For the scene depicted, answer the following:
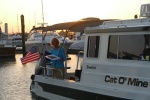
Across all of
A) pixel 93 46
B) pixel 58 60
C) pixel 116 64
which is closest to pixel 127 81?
pixel 116 64

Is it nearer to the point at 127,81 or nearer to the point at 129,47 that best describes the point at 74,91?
the point at 127,81

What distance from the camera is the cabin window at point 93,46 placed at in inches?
356

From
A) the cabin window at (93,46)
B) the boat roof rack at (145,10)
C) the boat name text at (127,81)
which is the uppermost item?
the boat roof rack at (145,10)

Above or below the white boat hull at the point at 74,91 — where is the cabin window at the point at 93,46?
above

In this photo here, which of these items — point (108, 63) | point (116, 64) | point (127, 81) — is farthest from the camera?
point (108, 63)

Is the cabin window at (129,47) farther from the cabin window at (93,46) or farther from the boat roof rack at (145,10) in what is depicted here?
the boat roof rack at (145,10)

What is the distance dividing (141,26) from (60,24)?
3.67m

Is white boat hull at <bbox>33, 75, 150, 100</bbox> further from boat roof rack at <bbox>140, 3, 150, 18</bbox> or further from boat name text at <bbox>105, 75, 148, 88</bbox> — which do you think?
boat roof rack at <bbox>140, 3, 150, 18</bbox>

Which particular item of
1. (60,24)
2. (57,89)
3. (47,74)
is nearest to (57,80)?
(57,89)

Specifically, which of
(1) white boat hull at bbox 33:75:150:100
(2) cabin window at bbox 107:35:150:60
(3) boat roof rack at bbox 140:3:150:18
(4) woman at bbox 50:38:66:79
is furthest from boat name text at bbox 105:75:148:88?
(4) woman at bbox 50:38:66:79

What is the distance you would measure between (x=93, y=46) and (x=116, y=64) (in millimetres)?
1029

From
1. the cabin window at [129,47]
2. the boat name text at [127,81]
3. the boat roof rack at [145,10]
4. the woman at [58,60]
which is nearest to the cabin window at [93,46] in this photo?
the cabin window at [129,47]

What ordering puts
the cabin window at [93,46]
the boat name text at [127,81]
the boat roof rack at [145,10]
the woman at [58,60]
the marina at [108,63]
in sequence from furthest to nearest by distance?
the woman at [58,60]
the cabin window at [93,46]
the boat roof rack at [145,10]
the marina at [108,63]
the boat name text at [127,81]

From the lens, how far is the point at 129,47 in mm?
8203
